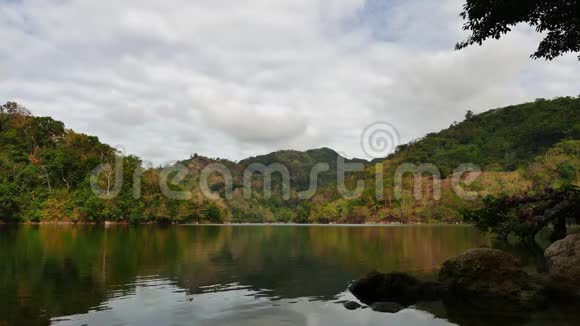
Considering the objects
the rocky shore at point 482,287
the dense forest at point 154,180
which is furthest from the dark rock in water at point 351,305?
the dense forest at point 154,180

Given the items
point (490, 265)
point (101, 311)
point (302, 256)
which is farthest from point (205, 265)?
point (490, 265)

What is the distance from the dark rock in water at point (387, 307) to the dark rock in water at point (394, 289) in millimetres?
1001

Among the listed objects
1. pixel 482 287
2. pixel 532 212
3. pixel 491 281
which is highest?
pixel 532 212

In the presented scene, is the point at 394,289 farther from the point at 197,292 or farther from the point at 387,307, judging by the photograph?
the point at 197,292

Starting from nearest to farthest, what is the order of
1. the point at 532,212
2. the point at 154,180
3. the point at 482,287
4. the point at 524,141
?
the point at 482,287 → the point at 532,212 → the point at 154,180 → the point at 524,141

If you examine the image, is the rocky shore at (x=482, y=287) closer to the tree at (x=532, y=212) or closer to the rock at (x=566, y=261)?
the rock at (x=566, y=261)

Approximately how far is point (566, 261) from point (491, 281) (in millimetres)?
4252

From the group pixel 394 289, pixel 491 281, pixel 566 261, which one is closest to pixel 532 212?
pixel 566 261

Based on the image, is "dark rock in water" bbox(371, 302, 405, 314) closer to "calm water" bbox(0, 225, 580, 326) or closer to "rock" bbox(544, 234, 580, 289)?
"calm water" bbox(0, 225, 580, 326)

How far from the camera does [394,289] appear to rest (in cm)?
1634

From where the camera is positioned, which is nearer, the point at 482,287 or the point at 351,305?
the point at 351,305

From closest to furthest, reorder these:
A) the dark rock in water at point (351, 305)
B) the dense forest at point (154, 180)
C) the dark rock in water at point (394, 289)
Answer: the dark rock in water at point (351, 305)
the dark rock in water at point (394, 289)
the dense forest at point (154, 180)

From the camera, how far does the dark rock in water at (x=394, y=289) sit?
52.6 feet

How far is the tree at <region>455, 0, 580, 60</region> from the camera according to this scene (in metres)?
15.3
